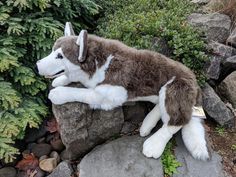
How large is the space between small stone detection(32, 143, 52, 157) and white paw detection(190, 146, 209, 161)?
1.53 metres

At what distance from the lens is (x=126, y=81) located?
3080 millimetres

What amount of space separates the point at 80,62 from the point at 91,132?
29.3 inches

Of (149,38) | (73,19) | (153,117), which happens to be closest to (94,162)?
(153,117)

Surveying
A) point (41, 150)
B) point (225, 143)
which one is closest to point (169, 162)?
point (225, 143)

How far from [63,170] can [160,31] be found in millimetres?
1825

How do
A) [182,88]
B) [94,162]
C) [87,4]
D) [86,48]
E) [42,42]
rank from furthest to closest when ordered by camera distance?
[87,4]
[42,42]
[94,162]
[182,88]
[86,48]

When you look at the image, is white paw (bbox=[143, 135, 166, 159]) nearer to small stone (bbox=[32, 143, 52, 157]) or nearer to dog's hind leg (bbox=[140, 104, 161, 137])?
dog's hind leg (bbox=[140, 104, 161, 137])

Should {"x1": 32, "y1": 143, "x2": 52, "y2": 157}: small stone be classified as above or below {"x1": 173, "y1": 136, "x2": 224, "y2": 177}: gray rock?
below

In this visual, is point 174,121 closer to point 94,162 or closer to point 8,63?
point 94,162

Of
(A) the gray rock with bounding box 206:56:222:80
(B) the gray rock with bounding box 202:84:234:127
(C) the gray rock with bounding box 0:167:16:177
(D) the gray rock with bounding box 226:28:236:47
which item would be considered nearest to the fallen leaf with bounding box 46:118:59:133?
(C) the gray rock with bounding box 0:167:16:177

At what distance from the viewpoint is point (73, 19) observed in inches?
177

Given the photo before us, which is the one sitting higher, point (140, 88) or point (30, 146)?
point (140, 88)

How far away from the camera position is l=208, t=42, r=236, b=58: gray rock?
4.09m

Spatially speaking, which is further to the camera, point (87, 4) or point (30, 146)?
point (87, 4)
